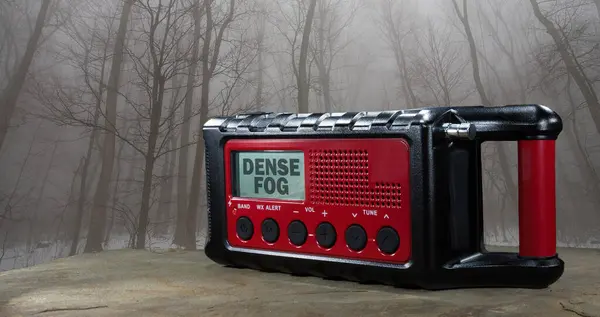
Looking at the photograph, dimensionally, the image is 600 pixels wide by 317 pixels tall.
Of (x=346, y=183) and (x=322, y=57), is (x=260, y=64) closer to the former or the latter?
(x=322, y=57)

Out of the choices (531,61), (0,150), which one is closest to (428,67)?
(531,61)

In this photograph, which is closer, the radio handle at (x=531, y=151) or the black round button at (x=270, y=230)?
the radio handle at (x=531, y=151)


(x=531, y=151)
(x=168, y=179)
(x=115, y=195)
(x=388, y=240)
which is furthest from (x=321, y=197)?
(x=115, y=195)

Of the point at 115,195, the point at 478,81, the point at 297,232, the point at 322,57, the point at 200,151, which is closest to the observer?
the point at 297,232

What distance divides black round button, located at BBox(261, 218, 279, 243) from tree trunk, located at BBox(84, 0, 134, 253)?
1.89 meters

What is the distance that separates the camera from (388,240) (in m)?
1.31

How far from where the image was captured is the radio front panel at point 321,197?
130 centimetres

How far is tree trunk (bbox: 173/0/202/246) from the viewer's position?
327 centimetres

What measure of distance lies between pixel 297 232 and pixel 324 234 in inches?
3.1

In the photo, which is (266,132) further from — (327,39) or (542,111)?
(327,39)

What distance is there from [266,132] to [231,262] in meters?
Result: 0.34

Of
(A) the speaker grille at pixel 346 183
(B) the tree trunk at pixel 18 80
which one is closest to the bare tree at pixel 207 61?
(B) the tree trunk at pixel 18 80

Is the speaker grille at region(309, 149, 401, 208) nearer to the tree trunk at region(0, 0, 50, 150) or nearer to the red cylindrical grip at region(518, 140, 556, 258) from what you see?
the red cylindrical grip at region(518, 140, 556, 258)

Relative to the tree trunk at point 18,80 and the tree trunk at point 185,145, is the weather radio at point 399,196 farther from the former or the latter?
the tree trunk at point 18,80
